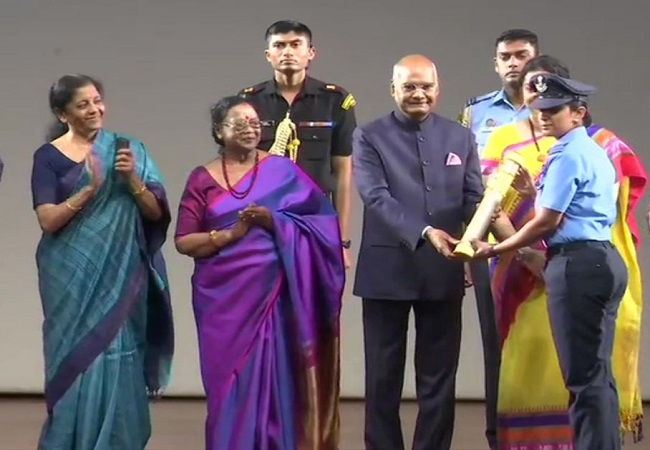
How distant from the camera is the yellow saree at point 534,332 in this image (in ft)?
12.1

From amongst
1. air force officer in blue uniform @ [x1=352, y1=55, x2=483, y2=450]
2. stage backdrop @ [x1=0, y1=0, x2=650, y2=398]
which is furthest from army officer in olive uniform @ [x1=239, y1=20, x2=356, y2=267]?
stage backdrop @ [x1=0, y1=0, x2=650, y2=398]

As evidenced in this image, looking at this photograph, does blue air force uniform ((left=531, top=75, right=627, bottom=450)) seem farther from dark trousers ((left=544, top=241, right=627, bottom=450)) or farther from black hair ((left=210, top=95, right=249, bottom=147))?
black hair ((left=210, top=95, right=249, bottom=147))

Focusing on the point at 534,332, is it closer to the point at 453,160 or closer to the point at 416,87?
the point at 453,160

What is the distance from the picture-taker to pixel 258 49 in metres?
5.62

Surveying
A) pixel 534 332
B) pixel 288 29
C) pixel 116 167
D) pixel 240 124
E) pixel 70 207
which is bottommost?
pixel 534 332

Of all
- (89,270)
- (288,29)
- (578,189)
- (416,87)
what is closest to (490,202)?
(578,189)

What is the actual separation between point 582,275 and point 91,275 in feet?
4.74

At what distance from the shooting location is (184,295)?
5707 mm

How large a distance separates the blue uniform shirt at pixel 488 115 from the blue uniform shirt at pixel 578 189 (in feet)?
1.80

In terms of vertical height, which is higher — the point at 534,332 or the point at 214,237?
the point at 214,237

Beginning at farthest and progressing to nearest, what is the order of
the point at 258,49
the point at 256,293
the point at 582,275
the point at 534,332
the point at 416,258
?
the point at 258,49
the point at 534,332
the point at 416,258
the point at 256,293
the point at 582,275

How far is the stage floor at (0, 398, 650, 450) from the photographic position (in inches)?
184

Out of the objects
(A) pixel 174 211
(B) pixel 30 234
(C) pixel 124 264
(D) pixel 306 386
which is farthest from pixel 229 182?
(B) pixel 30 234

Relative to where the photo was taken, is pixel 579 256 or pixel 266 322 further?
pixel 266 322
